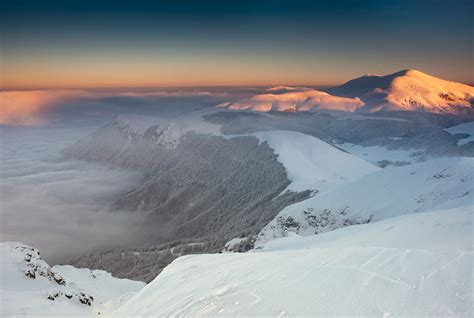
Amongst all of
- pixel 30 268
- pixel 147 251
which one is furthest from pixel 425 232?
pixel 147 251

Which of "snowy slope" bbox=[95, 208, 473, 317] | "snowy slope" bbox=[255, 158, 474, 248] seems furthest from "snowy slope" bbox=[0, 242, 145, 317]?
"snowy slope" bbox=[255, 158, 474, 248]

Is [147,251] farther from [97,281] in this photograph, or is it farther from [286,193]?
[97,281]

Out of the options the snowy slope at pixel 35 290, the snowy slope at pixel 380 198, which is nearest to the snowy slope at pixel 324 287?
the snowy slope at pixel 35 290

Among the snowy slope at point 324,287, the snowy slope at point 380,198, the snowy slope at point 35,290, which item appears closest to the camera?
the snowy slope at point 324,287

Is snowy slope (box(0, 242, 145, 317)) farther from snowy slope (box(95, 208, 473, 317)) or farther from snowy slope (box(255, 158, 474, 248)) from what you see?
snowy slope (box(255, 158, 474, 248))

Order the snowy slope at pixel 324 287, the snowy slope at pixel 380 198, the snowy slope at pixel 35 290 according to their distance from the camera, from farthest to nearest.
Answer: the snowy slope at pixel 380 198
the snowy slope at pixel 35 290
the snowy slope at pixel 324 287

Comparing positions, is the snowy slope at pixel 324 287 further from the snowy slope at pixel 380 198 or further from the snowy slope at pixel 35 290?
the snowy slope at pixel 380 198

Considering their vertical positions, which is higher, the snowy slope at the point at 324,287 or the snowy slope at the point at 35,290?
the snowy slope at the point at 324,287
